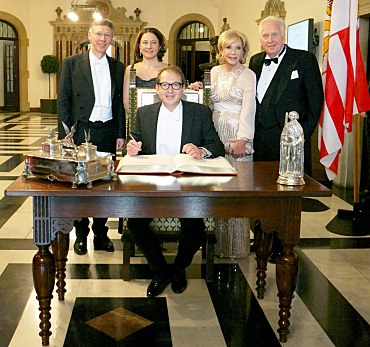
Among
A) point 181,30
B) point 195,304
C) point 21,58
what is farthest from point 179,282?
point 21,58

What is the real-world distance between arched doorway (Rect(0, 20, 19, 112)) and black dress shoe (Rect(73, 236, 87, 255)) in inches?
662

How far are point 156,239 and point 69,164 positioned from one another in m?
1.12

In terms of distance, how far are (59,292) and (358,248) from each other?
2379 mm

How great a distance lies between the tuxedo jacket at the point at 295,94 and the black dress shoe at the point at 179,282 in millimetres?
1154

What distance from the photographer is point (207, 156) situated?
3.52 m

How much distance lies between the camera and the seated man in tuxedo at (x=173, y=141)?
141 inches

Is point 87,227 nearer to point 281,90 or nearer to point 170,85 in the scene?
point 170,85

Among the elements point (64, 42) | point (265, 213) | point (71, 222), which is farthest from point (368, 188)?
point (64, 42)

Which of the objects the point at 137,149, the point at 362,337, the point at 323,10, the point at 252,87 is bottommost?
the point at 362,337

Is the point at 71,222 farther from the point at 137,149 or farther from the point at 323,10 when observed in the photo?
the point at 323,10

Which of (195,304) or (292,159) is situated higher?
(292,159)

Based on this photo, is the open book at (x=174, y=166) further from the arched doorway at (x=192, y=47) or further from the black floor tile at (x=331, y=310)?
the arched doorway at (x=192, y=47)

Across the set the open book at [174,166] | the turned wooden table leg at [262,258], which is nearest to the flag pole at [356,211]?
the turned wooden table leg at [262,258]

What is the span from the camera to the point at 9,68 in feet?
67.7
